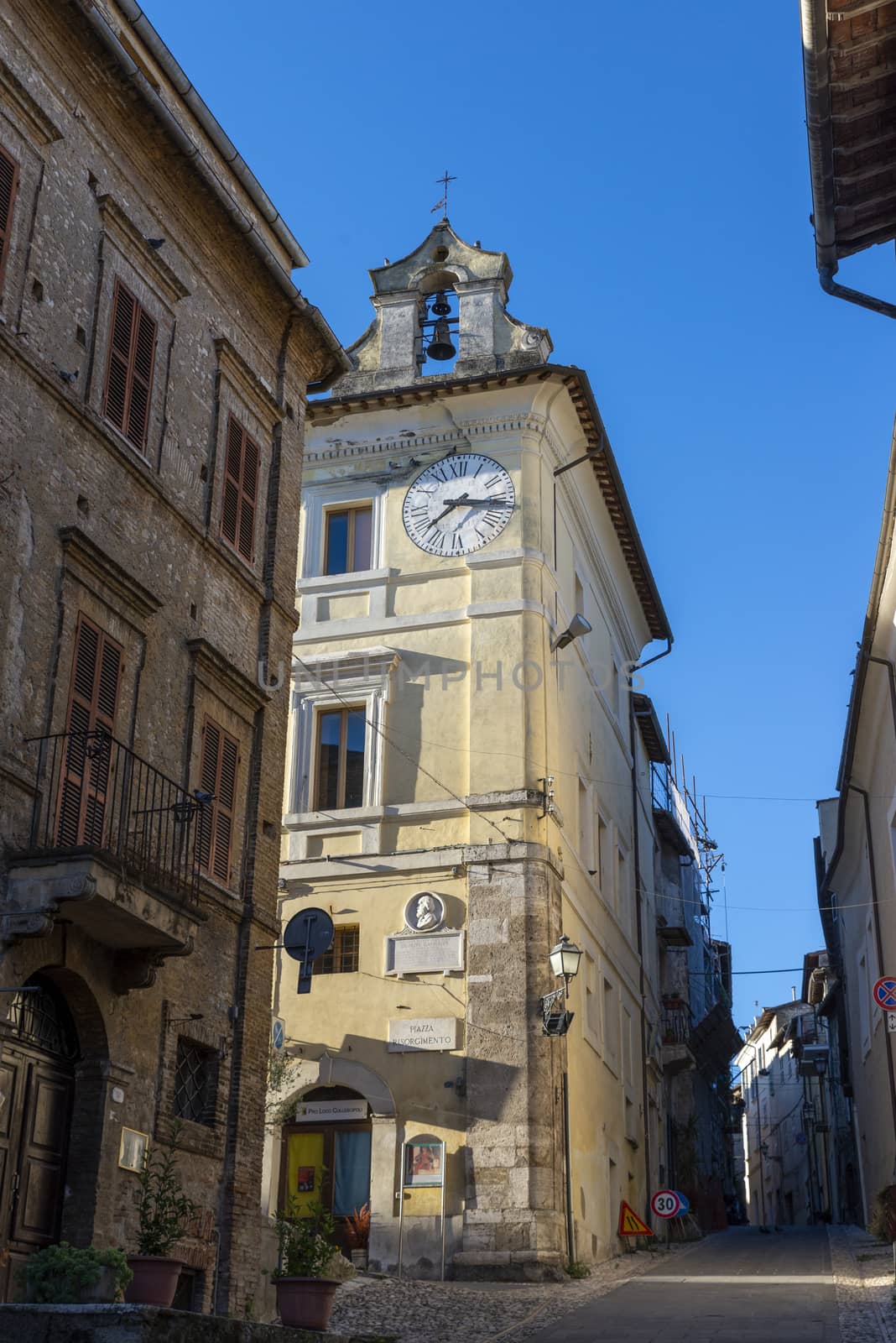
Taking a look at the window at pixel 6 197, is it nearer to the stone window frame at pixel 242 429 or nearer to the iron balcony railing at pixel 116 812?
the stone window frame at pixel 242 429

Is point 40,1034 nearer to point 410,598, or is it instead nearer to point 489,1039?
point 489,1039

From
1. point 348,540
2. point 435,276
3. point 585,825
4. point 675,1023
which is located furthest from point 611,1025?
point 435,276

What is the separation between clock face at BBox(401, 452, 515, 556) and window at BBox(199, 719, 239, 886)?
10.8 m

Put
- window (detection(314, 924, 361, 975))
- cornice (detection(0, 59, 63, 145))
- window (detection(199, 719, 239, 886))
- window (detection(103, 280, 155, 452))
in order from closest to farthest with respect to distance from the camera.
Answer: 1. cornice (detection(0, 59, 63, 145))
2. window (detection(103, 280, 155, 452))
3. window (detection(199, 719, 239, 886))
4. window (detection(314, 924, 361, 975))

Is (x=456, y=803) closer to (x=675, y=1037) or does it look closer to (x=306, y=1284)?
(x=306, y=1284)

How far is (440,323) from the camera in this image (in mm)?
28125

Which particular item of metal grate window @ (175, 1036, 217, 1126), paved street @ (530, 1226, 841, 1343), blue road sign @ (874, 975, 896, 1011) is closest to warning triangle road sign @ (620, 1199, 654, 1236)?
paved street @ (530, 1226, 841, 1343)

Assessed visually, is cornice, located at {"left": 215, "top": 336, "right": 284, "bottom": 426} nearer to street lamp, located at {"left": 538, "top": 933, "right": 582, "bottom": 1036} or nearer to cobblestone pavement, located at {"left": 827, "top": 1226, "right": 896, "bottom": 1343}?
street lamp, located at {"left": 538, "top": 933, "right": 582, "bottom": 1036}

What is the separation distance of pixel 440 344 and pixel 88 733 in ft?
55.0

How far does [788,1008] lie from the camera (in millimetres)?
75562

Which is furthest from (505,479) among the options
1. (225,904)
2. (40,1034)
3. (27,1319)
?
(27,1319)

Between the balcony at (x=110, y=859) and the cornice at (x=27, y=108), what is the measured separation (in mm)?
5361

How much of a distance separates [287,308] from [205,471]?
3043 mm

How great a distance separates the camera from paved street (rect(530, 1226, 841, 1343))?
583 inches
